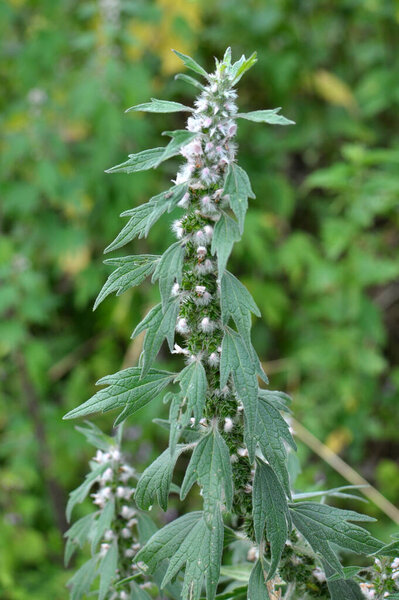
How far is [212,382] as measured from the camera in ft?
3.55

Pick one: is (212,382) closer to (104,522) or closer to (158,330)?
(158,330)

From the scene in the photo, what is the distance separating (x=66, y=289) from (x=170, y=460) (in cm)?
361

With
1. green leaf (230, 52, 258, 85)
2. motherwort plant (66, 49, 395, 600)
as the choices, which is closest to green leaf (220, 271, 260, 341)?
motherwort plant (66, 49, 395, 600)

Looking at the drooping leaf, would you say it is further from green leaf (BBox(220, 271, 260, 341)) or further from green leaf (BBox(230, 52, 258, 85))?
green leaf (BBox(230, 52, 258, 85))

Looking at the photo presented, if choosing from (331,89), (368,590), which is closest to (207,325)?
(368,590)

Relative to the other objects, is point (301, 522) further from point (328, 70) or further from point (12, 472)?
point (328, 70)

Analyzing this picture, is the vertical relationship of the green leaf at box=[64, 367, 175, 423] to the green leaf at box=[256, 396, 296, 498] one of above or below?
above

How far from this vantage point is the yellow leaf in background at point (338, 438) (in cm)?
355

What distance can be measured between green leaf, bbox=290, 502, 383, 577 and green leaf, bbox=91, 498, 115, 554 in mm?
398

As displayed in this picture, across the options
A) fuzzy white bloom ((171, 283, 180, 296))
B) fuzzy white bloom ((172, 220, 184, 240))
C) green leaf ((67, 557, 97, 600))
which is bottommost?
green leaf ((67, 557, 97, 600))

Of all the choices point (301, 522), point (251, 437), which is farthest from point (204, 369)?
point (301, 522)

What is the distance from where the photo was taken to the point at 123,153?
389 centimetres

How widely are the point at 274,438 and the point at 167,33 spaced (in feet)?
12.7

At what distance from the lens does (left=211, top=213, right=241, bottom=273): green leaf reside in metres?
0.92
